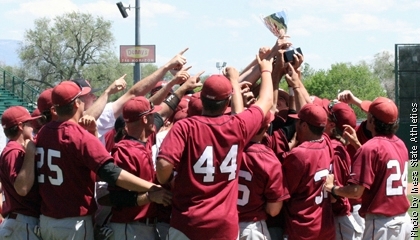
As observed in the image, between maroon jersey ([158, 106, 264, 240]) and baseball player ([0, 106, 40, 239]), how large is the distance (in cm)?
122

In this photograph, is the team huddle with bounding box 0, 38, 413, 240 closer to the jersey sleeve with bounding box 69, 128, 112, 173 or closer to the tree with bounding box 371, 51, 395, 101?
the jersey sleeve with bounding box 69, 128, 112, 173

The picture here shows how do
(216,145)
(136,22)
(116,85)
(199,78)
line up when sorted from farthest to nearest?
(136,22) → (116,85) → (199,78) → (216,145)

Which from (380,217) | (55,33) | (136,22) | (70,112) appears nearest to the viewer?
(70,112)

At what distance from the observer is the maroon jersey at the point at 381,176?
18.1 ft

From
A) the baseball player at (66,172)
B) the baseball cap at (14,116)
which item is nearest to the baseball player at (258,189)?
the baseball player at (66,172)

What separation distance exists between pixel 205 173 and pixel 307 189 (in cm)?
108

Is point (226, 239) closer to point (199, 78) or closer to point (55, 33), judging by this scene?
point (199, 78)

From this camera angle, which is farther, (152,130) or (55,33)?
(55,33)

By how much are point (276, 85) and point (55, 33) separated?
58154 millimetres

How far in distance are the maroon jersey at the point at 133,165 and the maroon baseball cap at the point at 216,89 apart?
28.2 inches

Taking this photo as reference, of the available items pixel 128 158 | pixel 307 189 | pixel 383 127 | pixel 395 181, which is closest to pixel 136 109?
pixel 128 158

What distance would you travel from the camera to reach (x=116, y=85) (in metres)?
6.48

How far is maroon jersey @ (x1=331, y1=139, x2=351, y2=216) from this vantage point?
5.83m

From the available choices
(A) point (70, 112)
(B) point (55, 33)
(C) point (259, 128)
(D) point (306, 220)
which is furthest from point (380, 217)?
(B) point (55, 33)
